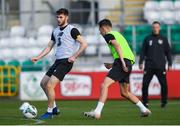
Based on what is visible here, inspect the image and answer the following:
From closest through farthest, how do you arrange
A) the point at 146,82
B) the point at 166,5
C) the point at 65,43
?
the point at 65,43, the point at 146,82, the point at 166,5

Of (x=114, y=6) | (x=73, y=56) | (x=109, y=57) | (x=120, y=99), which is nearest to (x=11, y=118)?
(x=73, y=56)

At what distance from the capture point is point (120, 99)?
22.7 metres

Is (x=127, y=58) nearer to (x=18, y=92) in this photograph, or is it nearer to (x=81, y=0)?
(x=18, y=92)

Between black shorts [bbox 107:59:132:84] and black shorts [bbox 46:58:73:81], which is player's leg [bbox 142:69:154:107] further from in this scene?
black shorts [bbox 46:58:73:81]

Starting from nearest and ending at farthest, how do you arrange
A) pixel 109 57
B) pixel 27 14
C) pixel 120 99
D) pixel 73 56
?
1. pixel 73 56
2. pixel 120 99
3. pixel 109 57
4. pixel 27 14

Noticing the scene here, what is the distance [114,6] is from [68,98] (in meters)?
6.94

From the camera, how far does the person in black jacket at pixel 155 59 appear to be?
17703mm

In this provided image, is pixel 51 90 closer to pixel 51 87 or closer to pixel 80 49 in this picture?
pixel 51 87

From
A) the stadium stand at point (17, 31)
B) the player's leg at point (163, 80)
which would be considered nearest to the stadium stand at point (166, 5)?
the stadium stand at point (17, 31)

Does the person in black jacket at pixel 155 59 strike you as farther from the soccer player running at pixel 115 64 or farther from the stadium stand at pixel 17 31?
the stadium stand at pixel 17 31

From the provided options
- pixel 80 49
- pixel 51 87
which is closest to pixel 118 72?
pixel 80 49

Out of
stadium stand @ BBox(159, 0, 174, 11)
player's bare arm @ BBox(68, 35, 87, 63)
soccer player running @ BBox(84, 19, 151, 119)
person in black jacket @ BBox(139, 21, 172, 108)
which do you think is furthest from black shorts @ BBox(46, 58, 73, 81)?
stadium stand @ BBox(159, 0, 174, 11)

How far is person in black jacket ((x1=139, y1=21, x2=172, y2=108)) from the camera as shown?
17.7 metres

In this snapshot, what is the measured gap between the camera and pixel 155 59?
1773 cm
